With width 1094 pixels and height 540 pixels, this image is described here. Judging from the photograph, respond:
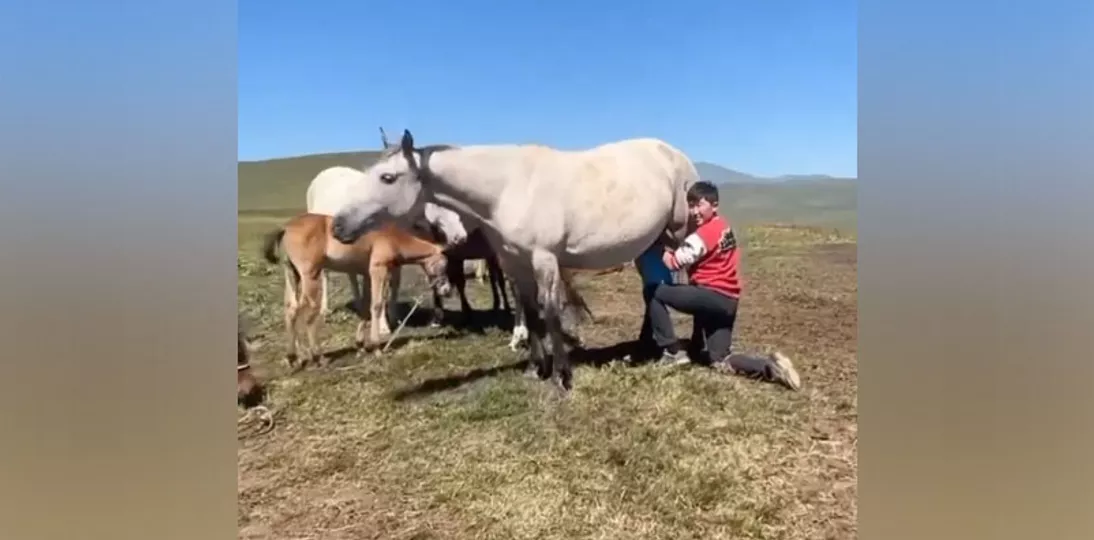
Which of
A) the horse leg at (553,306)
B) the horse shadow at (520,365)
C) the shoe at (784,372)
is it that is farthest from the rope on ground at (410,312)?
the shoe at (784,372)

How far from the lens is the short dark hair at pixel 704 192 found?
214 centimetres

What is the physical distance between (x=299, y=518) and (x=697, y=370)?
42.0 inches

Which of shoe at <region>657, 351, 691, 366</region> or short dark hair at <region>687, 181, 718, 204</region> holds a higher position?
short dark hair at <region>687, 181, 718, 204</region>

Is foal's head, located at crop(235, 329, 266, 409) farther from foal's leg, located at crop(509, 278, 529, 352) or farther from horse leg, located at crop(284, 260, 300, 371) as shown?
foal's leg, located at crop(509, 278, 529, 352)

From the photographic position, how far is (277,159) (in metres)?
2.01

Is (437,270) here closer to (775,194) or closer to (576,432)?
(576,432)

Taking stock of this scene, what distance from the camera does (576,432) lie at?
2.08 metres

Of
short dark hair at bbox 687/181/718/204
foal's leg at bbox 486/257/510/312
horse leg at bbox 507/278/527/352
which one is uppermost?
short dark hair at bbox 687/181/718/204

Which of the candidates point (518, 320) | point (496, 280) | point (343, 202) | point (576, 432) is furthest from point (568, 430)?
point (343, 202)

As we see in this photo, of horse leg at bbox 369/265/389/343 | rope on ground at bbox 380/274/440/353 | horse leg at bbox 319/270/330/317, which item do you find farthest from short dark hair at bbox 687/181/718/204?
horse leg at bbox 319/270/330/317

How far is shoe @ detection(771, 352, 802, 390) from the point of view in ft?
7.14

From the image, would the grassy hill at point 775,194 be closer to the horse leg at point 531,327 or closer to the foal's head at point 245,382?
the foal's head at point 245,382

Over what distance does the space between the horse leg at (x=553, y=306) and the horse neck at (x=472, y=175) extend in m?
0.19
